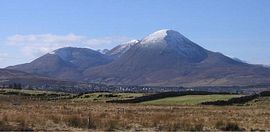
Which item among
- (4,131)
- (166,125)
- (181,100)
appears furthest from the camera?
(181,100)

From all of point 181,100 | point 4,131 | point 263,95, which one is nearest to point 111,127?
point 4,131

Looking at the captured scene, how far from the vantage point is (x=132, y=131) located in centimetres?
2975

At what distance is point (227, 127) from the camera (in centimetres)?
3316

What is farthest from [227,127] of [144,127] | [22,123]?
[22,123]

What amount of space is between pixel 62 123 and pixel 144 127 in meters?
4.81

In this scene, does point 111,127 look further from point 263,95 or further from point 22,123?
point 263,95

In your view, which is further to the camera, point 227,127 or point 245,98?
point 245,98

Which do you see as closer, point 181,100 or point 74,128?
point 74,128

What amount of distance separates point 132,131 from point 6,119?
7857mm

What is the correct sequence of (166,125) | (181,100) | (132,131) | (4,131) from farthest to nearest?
(181,100) < (166,125) < (132,131) < (4,131)

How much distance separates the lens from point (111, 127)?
30891 millimetres

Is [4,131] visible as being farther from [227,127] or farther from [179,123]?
[227,127]

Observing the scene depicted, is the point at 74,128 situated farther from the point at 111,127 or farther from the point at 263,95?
the point at 263,95

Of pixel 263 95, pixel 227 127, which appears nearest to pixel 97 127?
pixel 227 127
